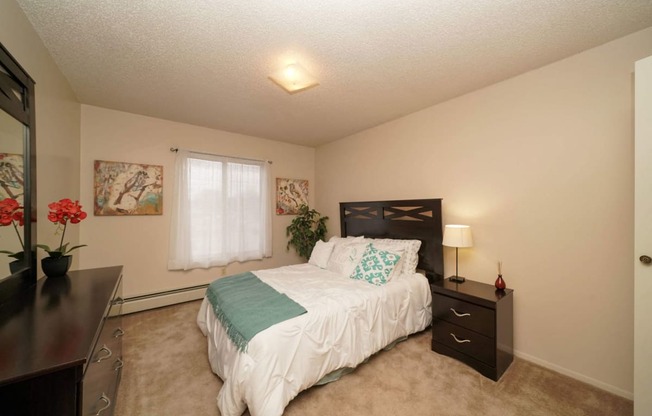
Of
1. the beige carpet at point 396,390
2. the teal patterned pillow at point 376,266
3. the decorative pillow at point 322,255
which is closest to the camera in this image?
the beige carpet at point 396,390

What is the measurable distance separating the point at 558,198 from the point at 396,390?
1984 mm

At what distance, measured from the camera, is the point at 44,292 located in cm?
136

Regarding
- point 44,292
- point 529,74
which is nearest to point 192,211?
point 44,292

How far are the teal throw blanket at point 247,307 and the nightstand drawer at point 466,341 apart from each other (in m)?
1.33

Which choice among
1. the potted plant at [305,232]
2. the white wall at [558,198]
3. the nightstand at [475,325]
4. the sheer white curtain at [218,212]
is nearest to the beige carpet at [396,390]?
the nightstand at [475,325]

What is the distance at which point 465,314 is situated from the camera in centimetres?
204

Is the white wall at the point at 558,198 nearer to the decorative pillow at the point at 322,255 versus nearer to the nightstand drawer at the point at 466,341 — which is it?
the nightstand drawer at the point at 466,341

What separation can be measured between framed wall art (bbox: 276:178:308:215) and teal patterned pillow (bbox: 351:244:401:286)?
A: 2.08 m

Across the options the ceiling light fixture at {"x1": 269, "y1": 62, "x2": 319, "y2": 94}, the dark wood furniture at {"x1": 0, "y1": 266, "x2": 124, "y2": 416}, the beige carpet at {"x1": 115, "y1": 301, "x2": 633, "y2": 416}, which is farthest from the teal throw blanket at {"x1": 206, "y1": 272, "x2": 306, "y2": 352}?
the ceiling light fixture at {"x1": 269, "y1": 62, "x2": 319, "y2": 94}

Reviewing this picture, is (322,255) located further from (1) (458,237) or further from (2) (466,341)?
(2) (466,341)

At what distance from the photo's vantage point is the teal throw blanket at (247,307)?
5.26ft

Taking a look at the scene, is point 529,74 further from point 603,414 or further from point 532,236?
point 603,414

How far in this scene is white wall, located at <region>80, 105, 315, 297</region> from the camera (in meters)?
2.86

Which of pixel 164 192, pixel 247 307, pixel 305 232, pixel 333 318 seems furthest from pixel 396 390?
pixel 164 192
